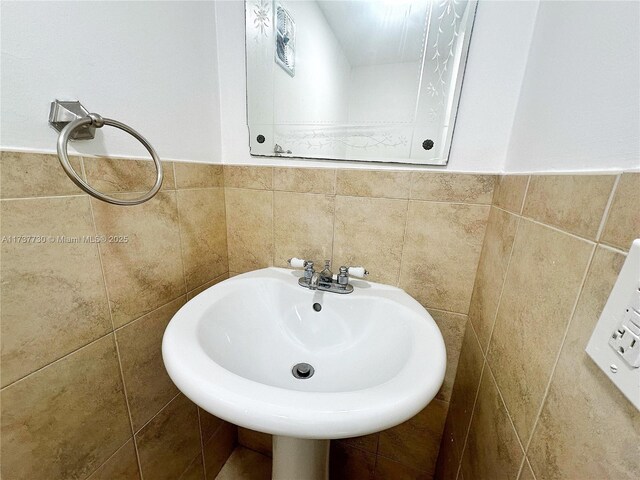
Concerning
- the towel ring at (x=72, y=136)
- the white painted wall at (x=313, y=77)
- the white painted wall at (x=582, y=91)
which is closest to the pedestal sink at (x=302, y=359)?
the towel ring at (x=72, y=136)

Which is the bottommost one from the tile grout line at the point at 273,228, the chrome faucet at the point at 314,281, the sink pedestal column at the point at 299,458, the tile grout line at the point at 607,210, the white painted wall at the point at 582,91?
the sink pedestal column at the point at 299,458

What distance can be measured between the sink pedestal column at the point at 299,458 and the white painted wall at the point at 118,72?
782 millimetres

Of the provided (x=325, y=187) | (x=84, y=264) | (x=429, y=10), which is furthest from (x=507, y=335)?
(x=84, y=264)

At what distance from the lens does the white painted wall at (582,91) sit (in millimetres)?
295

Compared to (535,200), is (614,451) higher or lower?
lower

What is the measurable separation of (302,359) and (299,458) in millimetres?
225

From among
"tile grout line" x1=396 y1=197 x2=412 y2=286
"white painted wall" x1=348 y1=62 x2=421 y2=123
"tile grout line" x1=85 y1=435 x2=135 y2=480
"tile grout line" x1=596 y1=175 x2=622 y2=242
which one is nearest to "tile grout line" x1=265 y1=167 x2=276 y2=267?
"white painted wall" x1=348 y1=62 x2=421 y2=123

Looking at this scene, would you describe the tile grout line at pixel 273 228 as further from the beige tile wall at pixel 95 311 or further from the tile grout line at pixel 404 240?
the tile grout line at pixel 404 240

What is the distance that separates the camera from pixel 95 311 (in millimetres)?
538

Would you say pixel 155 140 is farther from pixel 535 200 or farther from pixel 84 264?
pixel 535 200

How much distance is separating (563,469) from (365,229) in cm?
55

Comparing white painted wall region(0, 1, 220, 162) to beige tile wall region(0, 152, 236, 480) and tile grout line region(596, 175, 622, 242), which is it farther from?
tile grout line region(596, 175, 622, 242)

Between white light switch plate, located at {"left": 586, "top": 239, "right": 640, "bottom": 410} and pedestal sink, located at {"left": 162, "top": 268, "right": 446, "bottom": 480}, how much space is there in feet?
0.68

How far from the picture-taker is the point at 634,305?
24 centimetres
